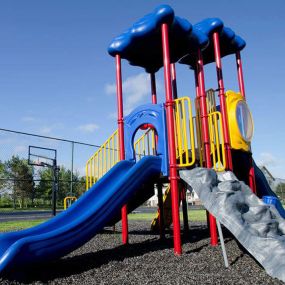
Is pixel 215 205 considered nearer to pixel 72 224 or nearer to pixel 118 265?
pixel 118 265

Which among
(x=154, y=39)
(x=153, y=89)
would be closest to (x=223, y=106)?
(x=154, y=39)

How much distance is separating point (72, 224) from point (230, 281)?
2.16m

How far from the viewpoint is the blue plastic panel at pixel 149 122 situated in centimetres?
609

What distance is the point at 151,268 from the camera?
14.6ft

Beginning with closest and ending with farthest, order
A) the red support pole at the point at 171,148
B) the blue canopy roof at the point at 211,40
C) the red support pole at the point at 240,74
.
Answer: the red support pole at the point at 171,148 < the blue canopy roof at the point at 211,40 < the red support pole at the point at 240,74

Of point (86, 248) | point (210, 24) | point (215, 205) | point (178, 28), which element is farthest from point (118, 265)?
point (210, 24)

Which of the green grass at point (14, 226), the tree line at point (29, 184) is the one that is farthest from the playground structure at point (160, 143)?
the tree line at point (29, 184)

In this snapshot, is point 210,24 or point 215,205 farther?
point 210,24

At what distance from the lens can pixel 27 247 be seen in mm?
3836

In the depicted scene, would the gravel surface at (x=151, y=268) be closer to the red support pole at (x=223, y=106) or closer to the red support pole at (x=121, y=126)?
the red support pole at (x=121, y=126)

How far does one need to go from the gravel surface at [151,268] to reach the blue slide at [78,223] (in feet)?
0.97

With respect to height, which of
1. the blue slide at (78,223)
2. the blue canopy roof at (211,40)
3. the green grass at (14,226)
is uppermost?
the blue canopy roof at (211,40)

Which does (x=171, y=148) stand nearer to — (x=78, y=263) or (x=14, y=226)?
(x=78, y=263)

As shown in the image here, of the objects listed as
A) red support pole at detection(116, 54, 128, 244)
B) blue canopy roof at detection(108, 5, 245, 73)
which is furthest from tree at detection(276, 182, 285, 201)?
red support pole at detection(116, 54, 128, 244)
